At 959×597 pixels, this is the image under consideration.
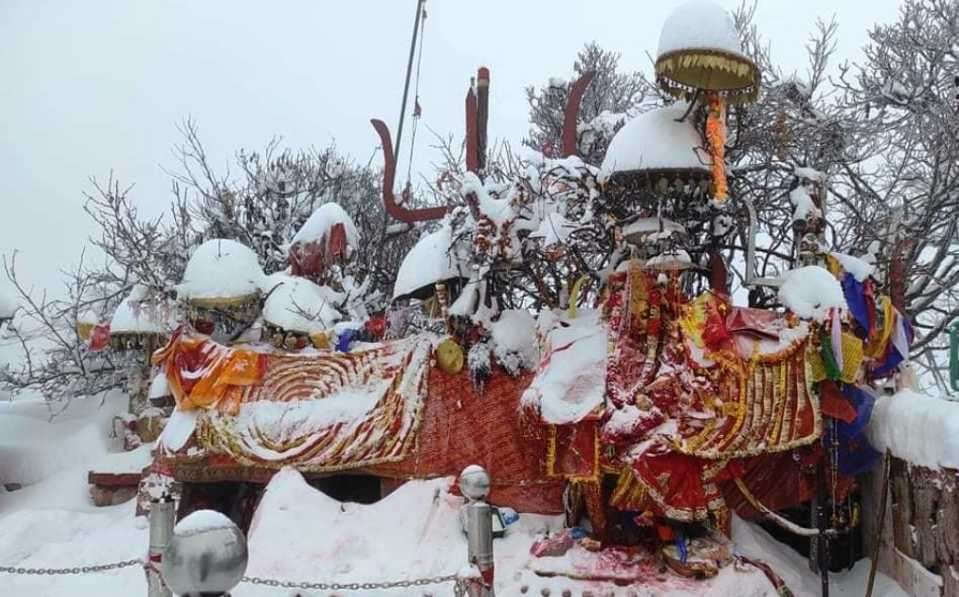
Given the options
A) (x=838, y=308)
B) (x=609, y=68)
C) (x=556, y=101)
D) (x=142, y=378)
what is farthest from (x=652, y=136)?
(x=609, y=68)

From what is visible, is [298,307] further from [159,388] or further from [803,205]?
[803,205]

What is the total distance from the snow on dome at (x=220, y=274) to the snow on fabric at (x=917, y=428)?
6792 mm

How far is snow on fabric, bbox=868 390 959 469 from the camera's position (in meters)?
5.30

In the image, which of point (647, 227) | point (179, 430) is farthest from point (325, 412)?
point (647, 227)

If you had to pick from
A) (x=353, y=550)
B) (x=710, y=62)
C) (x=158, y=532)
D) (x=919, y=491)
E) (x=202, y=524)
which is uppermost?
(x=710, y=62)

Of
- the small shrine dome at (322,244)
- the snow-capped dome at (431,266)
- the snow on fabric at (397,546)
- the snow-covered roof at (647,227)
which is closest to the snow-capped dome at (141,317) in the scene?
the small shrine dome at (322,244)

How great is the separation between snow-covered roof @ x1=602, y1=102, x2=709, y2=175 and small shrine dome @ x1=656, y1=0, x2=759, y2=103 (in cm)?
41

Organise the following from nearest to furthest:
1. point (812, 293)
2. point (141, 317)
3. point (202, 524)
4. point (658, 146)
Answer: point (202, 524)
point (812, 293)
point (658, 146)
point (141, 317)

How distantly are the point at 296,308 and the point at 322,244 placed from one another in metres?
1.04

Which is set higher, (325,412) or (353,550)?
(325,412)

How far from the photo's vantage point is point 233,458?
8.80 metres

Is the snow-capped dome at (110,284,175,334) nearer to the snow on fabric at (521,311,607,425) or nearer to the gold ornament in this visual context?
the gold ornament

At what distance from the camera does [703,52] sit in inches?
282

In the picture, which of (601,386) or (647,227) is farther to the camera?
(647,227)
